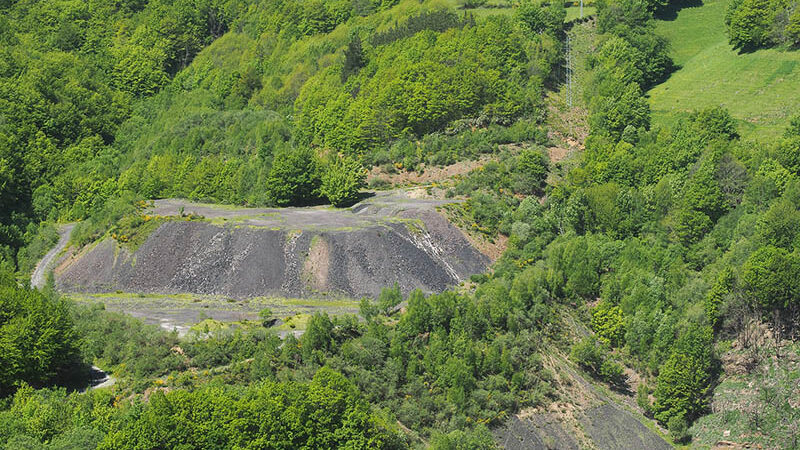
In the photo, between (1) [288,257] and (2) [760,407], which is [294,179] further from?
(2) [760,407]

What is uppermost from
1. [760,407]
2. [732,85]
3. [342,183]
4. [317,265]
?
[732,85]

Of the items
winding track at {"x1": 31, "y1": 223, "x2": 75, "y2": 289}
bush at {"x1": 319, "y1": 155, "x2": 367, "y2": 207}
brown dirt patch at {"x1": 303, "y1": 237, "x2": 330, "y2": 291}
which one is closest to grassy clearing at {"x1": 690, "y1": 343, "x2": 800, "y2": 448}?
brown dirt patch at {"x1": 303, "y1": 237, "x2": 330, "y2": 291}

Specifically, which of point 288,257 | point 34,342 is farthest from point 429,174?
point 34,342

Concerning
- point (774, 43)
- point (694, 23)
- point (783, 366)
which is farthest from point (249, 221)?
point (694, 23)

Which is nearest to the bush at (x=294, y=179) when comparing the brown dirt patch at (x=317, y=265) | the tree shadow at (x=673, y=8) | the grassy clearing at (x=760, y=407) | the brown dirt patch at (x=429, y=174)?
the brown dirt patch at (x=429, y=174)

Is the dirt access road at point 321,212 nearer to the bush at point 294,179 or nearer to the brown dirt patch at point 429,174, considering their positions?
the bush at point 294,179

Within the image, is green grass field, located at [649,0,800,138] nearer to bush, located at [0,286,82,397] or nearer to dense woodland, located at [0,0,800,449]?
dense woodland, located at [0,0,800,449]

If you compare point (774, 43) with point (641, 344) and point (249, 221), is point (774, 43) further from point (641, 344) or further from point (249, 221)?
point (249, 221)
